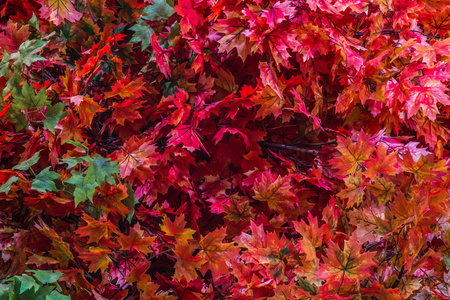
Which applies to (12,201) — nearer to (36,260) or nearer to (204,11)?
(36,260)

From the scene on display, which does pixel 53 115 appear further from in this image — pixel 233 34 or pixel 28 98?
pixel 233 34

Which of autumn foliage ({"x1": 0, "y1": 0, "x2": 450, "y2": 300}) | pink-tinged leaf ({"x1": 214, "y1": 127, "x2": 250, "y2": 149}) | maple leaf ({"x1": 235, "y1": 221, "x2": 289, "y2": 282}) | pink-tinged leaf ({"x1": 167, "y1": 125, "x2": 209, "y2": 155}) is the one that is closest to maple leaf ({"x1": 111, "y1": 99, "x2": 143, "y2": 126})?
autumn foliage ({"x1": 0, "y1": 0, "x2": 450, "y2": 300})

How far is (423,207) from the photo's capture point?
861mm

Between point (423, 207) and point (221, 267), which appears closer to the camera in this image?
point (423, 207)

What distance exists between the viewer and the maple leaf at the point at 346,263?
81 centimetres

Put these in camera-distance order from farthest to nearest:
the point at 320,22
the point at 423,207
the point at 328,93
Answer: the point at 328,93
the point at 320,22
the point at 423,207

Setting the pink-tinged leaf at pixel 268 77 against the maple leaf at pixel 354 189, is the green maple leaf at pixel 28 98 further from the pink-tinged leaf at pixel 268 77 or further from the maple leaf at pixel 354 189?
the maple leaf at pixel 354 189

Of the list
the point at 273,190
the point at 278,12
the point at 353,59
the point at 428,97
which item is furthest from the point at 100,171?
the point at 428,97

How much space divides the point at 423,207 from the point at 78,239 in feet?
2.87

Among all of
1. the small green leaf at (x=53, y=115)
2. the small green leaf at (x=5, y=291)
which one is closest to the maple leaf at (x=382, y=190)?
the small green leaf at (x=53, y=115)

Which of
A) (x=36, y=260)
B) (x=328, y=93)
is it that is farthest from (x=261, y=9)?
(x=36, y=260)

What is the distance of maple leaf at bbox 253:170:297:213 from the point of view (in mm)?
1136

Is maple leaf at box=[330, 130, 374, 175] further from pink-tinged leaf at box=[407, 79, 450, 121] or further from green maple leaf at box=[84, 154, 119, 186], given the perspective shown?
green maple leaf at box=[84, 154, 119, 186]

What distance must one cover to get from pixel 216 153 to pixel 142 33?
0.42 m
